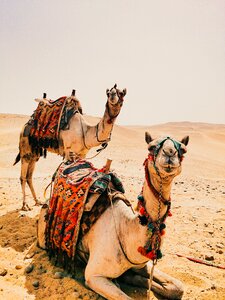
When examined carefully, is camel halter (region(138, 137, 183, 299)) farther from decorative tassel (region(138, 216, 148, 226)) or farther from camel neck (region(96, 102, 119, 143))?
camel neck (region(96, 102, 119, 143))

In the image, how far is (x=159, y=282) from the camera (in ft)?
10.4

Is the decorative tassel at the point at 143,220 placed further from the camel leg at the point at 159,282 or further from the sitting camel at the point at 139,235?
the camel leg at the point at 159,282

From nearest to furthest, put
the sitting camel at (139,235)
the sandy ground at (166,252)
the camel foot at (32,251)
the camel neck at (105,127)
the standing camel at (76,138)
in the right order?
the sitting camel at (139,235) < the sandy ground at (166,252) < the camel foot at (32,251) < the camel neck at (105,127) < the standing camel at (76,138)

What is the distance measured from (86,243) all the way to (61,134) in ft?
10.1

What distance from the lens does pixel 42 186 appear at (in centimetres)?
850

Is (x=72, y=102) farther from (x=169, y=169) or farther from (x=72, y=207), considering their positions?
(x=169, y=169)

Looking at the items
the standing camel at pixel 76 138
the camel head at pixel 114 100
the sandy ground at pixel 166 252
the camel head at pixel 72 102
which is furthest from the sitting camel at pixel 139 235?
the camel head at pixel 72 102

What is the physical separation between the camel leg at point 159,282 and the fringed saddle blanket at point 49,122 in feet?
11.4

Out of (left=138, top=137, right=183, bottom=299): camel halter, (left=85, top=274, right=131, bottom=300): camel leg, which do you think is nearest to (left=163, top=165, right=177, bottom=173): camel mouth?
(left=138, top=137, right=183, bottom=299): camel halter

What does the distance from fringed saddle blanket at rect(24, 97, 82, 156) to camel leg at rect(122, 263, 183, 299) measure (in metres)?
3.48

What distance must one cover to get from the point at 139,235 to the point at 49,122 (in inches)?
159

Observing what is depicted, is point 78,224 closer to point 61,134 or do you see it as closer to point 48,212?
point 48,212

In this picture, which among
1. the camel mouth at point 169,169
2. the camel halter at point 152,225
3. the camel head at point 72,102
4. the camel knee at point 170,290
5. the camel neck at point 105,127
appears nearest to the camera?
the camel mouth at point 169,169

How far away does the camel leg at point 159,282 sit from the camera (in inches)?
120
